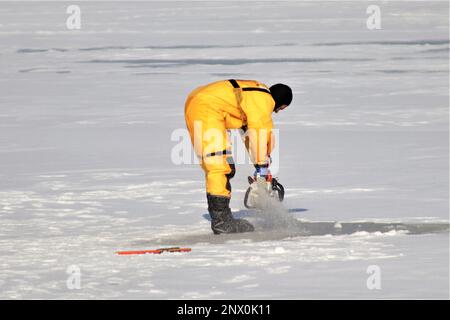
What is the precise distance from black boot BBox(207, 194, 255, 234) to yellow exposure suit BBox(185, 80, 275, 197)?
49mm

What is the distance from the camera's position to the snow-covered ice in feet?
21.7

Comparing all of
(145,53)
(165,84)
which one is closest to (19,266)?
(165,84)

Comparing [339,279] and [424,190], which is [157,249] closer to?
[339,279]

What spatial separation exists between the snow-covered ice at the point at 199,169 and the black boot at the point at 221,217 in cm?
32

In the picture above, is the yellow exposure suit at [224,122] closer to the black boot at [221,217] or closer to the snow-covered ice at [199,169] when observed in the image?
the black boot at [221,217]

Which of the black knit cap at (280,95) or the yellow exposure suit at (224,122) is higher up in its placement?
the black knit cap at (280,95)

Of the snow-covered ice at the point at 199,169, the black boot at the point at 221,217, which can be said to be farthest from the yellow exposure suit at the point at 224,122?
the snow-covered ice at the point at 199,169

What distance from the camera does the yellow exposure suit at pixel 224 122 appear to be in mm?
7805

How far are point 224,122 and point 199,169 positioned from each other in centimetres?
346

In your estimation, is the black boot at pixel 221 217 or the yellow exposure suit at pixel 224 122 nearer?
the yellow exposure suit at pixel 224 122

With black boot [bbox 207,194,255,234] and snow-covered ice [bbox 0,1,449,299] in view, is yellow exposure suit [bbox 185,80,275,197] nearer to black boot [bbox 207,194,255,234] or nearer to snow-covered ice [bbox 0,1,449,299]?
black boot [bbox 207,194,255,234]

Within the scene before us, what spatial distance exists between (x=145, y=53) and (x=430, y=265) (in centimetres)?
1990

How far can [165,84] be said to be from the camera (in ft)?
65.3

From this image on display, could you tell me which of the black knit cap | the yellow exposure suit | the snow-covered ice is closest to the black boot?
the yellow exposure suit
